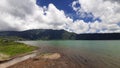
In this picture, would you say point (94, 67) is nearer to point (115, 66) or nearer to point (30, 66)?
point (115, 66)

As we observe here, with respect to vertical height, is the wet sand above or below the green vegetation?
below

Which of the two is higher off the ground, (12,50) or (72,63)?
(12,50)

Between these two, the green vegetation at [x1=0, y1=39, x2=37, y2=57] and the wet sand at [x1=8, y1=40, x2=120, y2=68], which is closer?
the wet sand at [x1=8, y1=40, x2=120, y2=68]

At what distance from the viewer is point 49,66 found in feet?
168

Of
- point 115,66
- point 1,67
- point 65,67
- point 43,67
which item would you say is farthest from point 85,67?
point 1,67

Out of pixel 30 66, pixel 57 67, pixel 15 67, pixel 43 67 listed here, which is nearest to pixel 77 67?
pixel 57 67

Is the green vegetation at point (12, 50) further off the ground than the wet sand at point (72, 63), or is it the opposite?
the green vegetation at point (12, 50)

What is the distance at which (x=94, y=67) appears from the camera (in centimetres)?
4906

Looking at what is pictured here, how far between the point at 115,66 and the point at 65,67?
1603cm

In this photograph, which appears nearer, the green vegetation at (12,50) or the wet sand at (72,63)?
the wet sand at (72,63)

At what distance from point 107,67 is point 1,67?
1319 inches

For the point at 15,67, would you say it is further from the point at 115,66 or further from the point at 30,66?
the point at 115,66

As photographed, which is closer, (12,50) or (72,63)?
(72,63)

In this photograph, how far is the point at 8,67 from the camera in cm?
4962
